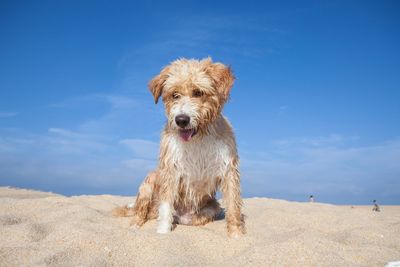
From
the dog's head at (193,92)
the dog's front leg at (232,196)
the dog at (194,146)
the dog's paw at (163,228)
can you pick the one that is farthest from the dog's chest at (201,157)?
the dog's paw at (163,228)

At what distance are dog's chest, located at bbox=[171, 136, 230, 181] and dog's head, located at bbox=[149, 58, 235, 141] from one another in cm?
27

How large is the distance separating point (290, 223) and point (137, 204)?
130 inches

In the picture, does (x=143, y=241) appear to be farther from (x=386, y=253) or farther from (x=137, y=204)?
(x=386, y=253)

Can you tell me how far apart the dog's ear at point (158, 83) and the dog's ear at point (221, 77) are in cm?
74

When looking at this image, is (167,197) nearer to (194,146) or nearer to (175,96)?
(194,146)

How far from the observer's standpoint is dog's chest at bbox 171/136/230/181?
6.36m

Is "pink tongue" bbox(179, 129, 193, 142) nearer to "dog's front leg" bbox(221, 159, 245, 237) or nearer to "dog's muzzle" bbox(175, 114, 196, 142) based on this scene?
"dog's muzzle" bbox(175, 114, 196, 142)

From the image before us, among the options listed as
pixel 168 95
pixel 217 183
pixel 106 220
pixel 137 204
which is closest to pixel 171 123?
pixel 168 95

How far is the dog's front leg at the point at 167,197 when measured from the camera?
21.5 feet

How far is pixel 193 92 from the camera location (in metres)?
5.95

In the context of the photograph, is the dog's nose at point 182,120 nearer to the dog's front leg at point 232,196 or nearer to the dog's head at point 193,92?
the dog's head at point 193,92

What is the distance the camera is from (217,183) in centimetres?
679

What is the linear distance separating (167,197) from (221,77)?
2186mm

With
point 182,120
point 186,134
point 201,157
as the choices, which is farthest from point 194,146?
point 182,120
